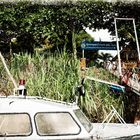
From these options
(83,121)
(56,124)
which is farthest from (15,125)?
(83,121)

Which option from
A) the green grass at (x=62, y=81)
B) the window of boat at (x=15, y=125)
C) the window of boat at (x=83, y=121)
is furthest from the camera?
the green grass at (x=62, y=81)

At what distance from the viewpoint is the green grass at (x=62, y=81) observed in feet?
46.8

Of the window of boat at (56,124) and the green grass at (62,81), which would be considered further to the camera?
the green grass at (62,81)

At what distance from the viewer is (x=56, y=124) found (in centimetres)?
983

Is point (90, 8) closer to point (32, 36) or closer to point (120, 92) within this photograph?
point (32, 36)

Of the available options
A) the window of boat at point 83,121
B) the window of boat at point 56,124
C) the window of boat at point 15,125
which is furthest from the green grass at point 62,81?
the window of boat at point 15,125

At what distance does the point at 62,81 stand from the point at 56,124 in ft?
16.2

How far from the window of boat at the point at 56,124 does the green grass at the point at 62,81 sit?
4212mm

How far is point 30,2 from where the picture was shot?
17703 millimetres

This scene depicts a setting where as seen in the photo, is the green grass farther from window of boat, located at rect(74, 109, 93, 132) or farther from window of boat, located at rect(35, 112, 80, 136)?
window of boat, located at rect(35, 112, 80, 136)

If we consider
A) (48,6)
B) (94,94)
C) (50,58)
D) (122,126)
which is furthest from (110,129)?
(48,6)

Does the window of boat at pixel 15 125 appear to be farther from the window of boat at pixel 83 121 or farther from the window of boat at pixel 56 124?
the window of boat at pixel 83 121

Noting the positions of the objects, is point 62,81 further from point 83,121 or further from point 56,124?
point 56,124

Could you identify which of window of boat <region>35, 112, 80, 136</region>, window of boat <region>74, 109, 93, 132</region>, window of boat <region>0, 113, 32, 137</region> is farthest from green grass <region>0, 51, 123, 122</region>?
window of boat <region>0, 113, 32, 137</region>
